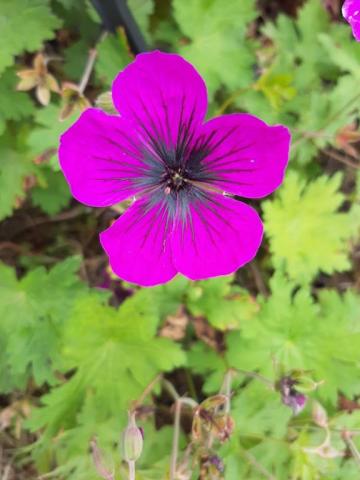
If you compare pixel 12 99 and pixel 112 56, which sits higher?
pixel 112 56

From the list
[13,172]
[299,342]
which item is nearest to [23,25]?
[13,172]

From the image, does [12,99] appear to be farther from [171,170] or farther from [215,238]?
[215,238]

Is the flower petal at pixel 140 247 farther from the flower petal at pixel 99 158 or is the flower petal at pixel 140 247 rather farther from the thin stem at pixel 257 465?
the thin stem at pixel 257 465

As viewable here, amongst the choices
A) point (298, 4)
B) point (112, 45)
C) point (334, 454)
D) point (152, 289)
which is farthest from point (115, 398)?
point (298, 4)

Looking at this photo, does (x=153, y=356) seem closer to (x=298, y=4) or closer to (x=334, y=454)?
(x=334, y=454)

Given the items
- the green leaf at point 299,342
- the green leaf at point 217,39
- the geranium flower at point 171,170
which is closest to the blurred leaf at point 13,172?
the green leaf at point 217,39

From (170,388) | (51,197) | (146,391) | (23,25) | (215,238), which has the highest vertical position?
(23,25)

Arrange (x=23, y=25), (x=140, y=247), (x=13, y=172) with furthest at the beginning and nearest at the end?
(x=13, y=172)
(x=23, y=25)
(x=140, y=247)
